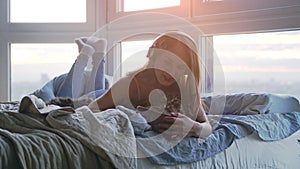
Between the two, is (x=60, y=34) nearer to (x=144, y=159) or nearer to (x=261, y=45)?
(x=261, y=45)

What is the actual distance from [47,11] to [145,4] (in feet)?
2.84

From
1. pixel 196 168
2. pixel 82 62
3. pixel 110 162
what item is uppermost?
pixel 82 62

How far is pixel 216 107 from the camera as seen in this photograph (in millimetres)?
2262

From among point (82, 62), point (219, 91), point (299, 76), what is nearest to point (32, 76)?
point (82, 62)

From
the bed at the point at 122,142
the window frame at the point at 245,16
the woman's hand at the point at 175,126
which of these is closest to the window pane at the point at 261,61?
the window frame at the point at 245,16

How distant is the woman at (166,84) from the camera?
1670 mm

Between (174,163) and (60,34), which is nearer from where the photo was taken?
(174,163)

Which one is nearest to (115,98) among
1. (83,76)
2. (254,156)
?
(254,156)

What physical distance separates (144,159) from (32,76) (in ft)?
7.83

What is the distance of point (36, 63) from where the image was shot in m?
3.44

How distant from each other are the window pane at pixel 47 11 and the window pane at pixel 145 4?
1.30 ft

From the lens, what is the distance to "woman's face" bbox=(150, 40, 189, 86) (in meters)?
1.71

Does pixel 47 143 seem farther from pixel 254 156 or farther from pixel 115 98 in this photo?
pixel 254 156

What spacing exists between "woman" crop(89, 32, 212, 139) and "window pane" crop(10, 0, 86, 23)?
6.01 feet
